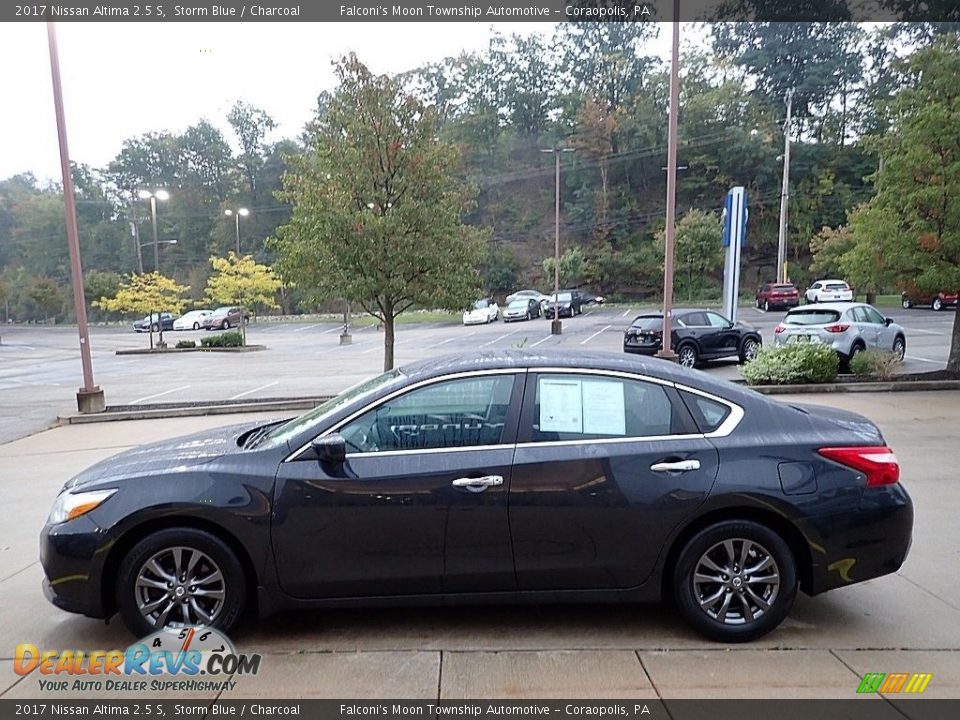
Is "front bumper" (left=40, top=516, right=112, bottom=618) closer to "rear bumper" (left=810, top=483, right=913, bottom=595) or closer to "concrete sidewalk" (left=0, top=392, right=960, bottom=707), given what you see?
"concrete sidewalk" (left=0, top=392, right=960, bottom=707)

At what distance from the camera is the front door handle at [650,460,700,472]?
3.37 m

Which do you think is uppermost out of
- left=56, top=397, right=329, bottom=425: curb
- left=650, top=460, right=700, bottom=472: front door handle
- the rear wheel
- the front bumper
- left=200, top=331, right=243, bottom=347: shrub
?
left=650, top=460, right=700, bottom=472: front door handle

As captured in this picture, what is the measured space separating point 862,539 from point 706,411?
1.05 metres

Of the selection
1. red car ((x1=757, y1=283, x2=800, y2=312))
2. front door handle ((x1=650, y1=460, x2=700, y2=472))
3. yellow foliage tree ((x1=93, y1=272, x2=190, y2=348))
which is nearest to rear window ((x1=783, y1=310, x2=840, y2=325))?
front door handle ((x1=650, y1=460, x2=700, y2=472))

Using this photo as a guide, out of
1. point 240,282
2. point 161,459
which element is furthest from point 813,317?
point 240,282

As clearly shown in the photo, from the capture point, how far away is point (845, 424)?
3727 millimetres

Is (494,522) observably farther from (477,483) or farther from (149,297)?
(149,297)

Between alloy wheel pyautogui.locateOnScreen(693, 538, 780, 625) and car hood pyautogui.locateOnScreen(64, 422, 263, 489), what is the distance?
266 cm

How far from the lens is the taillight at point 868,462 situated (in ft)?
11.4

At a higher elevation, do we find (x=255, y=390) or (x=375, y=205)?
(x=375, y=205)

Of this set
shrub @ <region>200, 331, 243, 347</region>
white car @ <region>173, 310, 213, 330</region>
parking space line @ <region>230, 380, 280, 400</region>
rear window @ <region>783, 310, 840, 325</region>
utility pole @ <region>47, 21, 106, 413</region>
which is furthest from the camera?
white car @ <region>173, 310, 213, 330</region>

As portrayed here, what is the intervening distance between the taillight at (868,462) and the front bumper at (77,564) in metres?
3.88
